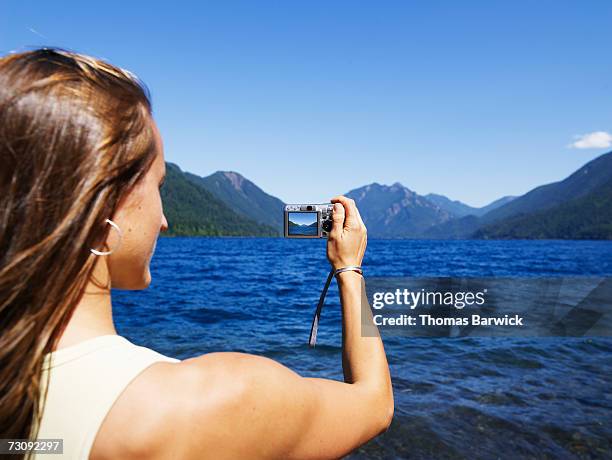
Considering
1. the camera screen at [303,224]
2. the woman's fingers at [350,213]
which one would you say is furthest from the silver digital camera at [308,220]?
the woman's fingers at [350,213]

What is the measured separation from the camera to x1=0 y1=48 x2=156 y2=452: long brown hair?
1018 millimetres

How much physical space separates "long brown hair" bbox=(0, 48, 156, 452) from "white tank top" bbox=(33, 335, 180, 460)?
4 cm

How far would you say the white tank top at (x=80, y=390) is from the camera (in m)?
1.02

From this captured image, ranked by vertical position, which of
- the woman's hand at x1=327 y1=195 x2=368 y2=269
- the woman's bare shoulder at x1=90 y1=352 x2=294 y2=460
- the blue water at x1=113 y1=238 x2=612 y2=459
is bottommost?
the blue water at x1=113 y1=238 x2=612 y2=459

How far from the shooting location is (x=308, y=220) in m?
2.35

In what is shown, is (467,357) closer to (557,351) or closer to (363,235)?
(557,351)

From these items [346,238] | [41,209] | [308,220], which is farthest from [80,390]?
[308,220]

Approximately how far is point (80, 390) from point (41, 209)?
1.45 feet

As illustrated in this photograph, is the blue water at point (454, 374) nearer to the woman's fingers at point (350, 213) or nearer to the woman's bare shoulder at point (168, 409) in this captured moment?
the woman's fingers at point (350, 213)

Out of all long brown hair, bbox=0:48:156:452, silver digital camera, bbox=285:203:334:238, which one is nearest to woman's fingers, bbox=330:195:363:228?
silver digital camera, bbox=285:203:334:238

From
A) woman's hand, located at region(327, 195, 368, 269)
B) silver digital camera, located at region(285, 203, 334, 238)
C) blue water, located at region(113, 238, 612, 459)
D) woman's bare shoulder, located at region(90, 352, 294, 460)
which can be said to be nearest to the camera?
woman's bare shoulder, located at region(90, 352, 294, 460)

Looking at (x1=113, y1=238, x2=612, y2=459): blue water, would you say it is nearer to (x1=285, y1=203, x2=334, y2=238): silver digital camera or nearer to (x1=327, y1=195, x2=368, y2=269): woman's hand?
(x1=285, y1=203, x2=334, y2=238): silver digital camera

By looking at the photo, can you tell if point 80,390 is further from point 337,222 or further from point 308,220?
point 308,220

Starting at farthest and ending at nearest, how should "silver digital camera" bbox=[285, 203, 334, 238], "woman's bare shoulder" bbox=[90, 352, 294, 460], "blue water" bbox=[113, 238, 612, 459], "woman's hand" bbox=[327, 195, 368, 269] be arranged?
1. "blue water" bbox=[113, 238, 612, 459]
2. "silver digital camera" bbox=[285, 203, 334, 238]
3. "woman's hand" bbox=[327, 195, 368, 269]
4. "woman's bare shoulder" bbox=[90, 352, 294, 460]
